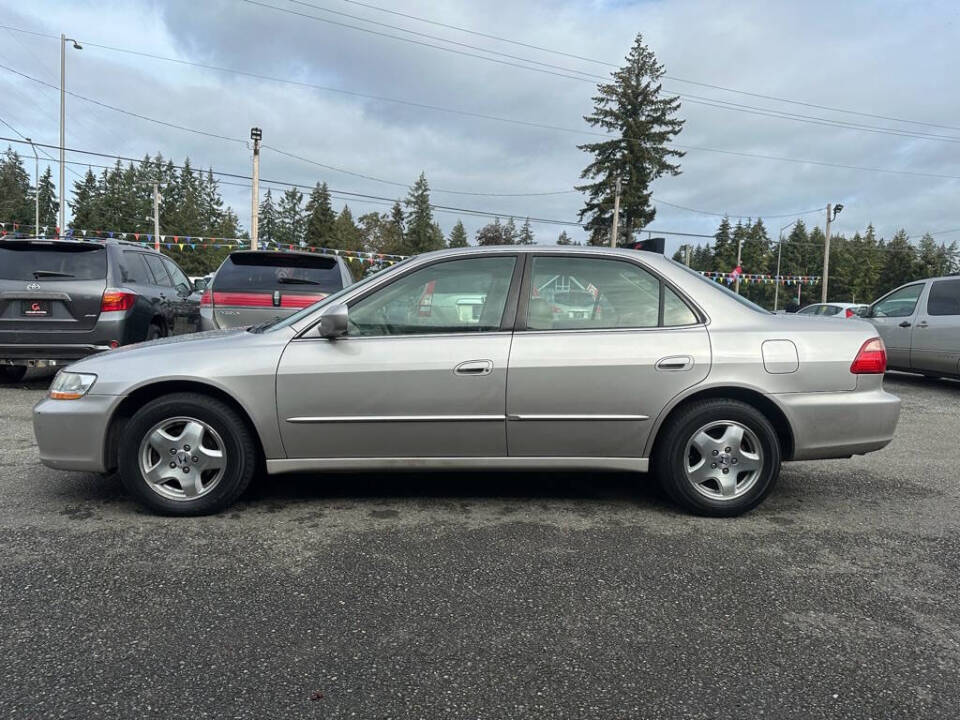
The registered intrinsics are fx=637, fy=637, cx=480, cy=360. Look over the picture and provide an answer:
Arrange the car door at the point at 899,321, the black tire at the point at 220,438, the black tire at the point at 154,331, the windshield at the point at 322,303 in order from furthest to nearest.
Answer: the car door at the point at 899,321 < the black tire at the point at 154,331 < the windshield at the point at 322,303 < the black tire at the point at 220,438

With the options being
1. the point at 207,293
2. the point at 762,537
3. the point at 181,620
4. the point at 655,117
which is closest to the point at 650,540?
the point at 762,537

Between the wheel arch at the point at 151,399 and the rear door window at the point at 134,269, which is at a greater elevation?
the rear door window at the point at 134,269

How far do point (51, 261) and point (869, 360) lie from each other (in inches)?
309

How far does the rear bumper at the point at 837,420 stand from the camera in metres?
3.59

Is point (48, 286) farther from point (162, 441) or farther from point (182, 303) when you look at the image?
point (162, 441)

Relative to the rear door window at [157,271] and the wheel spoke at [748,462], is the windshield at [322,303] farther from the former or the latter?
the rear door window at [157,271]

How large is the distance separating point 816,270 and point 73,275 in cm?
10552

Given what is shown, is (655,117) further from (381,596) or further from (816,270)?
(816,270)

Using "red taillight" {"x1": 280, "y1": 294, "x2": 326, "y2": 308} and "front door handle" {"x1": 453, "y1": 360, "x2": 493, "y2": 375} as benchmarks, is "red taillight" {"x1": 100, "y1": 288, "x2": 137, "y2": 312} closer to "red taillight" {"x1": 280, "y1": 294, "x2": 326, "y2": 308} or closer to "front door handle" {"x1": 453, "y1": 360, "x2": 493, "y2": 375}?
"red taillight" {"x1": 280, "y1": 294, "x2": 326, "y2": 308}

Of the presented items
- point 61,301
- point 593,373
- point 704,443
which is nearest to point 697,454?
point 704,443

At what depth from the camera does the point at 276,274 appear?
7.20 meters

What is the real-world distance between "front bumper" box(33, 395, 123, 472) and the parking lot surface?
0.32 m

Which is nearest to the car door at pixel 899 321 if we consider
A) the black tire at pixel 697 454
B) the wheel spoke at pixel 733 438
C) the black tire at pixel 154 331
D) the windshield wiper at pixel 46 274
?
the black tire at pixel 697 454

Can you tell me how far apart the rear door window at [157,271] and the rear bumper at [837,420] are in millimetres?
7714
